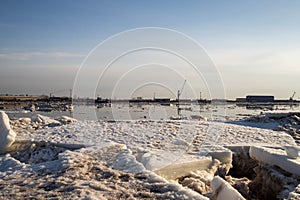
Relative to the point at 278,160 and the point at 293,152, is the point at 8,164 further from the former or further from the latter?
the point at 293,152

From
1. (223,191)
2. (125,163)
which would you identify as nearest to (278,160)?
(223,191)

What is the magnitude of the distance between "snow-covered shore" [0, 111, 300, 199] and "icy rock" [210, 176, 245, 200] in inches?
0.5

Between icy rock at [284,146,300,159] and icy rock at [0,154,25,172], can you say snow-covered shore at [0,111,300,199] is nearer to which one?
icy rock at [0,154,25,172]

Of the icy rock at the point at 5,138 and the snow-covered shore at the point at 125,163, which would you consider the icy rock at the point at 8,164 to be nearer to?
the snow-covered shore at the point at 125,163

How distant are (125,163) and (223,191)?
1837 millimetres

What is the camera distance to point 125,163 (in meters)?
5.58

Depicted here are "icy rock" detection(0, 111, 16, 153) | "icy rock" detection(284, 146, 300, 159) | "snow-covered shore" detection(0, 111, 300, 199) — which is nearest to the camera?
"snow-covered shore" detection(0, 111, 300, 199)

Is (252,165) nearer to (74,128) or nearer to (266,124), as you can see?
(74,128)

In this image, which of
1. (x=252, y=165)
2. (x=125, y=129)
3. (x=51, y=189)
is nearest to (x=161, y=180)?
(x=51, y=189)

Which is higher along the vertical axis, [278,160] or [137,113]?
[278,160]

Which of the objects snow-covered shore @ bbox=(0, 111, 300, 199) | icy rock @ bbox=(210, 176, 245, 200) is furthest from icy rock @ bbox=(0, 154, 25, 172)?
icy rock @ bbox=(210, 176, 245, 200)

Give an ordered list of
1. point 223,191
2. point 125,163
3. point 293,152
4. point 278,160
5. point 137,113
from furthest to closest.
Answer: point 137,113 < point 278,160 < point 293,152 < point 125,163 < point 223,191

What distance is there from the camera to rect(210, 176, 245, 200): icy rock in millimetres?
4441

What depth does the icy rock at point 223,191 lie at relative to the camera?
4.44 meters
